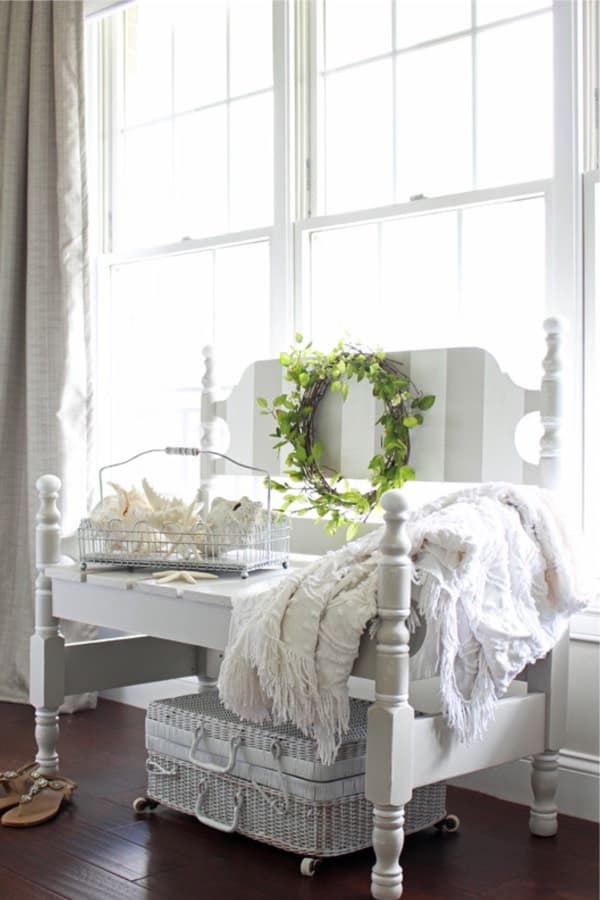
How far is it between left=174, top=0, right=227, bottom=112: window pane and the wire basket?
1.44 m

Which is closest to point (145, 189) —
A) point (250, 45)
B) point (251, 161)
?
point (251, 161)

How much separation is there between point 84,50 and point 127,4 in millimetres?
209

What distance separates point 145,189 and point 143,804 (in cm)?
213

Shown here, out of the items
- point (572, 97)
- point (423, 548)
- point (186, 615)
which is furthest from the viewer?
point (572, 97)

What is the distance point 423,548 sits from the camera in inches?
78.6

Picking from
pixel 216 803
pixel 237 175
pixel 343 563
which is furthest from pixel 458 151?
pixel 216 803

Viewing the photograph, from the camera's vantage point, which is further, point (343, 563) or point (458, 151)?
point (458, 151)

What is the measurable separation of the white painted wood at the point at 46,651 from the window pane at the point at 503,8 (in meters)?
1.64

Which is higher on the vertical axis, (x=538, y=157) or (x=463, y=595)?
(x=538, y=157)

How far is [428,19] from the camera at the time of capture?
2961mm

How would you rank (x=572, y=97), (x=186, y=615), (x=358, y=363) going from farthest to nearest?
(x=358, y=363), (x=572, y=97), (x=186, y=615)

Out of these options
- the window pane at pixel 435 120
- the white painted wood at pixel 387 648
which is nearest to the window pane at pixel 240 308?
the white painted wood at pixel 387 648

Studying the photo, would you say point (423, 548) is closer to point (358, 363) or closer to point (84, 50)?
point (358, 363)

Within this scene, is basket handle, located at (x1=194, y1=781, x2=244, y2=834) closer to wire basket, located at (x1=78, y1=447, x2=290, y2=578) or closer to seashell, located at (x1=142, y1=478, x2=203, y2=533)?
wire basket, located at (x1=78, y1=447, x2=290, y2=578)
